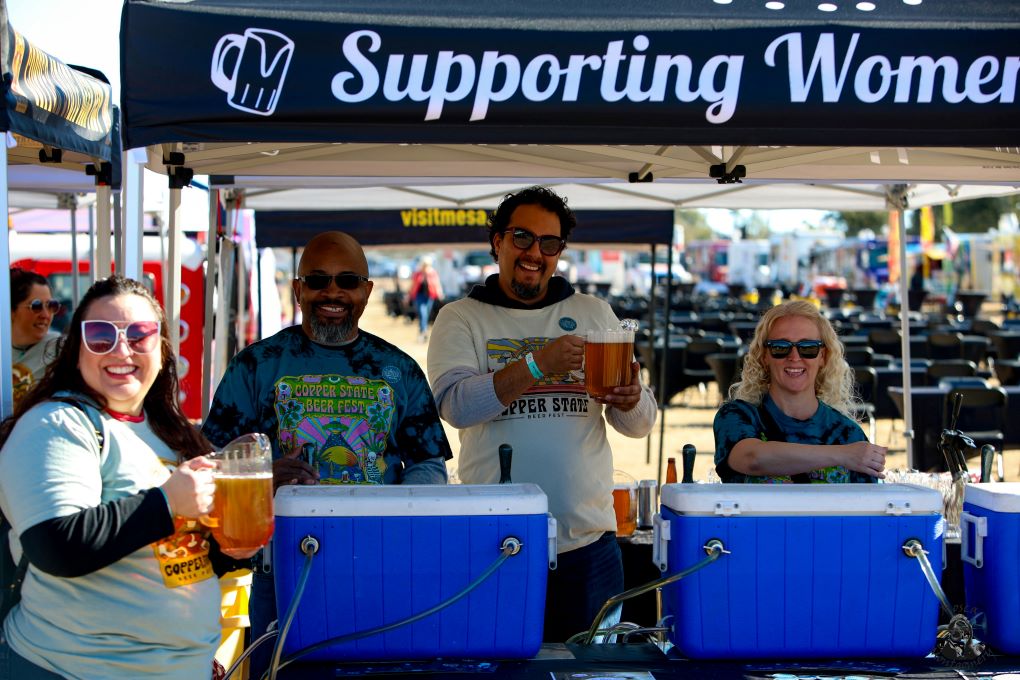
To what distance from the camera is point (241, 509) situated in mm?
1872

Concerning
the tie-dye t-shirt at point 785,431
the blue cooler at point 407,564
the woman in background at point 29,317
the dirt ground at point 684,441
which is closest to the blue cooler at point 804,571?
the blue cooler at point 407,564

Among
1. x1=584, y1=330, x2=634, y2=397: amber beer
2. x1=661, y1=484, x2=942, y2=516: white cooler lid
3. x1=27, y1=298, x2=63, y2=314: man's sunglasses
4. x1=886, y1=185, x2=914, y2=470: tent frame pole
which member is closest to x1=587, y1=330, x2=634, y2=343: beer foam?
x1=584, y1=330, x2=634, y2=397: amber beer

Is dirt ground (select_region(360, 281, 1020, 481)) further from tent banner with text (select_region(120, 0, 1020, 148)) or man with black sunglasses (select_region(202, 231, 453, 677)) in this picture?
tent banner with text (select_region(120, 0, 1020, 148))

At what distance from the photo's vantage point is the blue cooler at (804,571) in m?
2.24

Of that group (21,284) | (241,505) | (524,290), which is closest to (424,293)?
(21,284)

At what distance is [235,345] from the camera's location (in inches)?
307

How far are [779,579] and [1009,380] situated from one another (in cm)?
1033

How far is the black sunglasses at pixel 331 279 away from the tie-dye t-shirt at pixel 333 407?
0.15 metres

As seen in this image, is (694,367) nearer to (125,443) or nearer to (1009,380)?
(1009,380)

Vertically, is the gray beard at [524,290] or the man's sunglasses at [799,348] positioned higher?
the gray beard at [524,290]

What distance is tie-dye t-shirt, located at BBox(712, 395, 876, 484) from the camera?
113 inches

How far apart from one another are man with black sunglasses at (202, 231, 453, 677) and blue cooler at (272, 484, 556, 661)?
45cm

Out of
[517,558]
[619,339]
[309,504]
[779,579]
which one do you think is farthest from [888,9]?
[309,504]

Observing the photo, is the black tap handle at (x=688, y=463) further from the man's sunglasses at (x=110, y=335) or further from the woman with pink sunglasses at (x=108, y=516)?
the man's sunglasses at (x=110, y=335)
